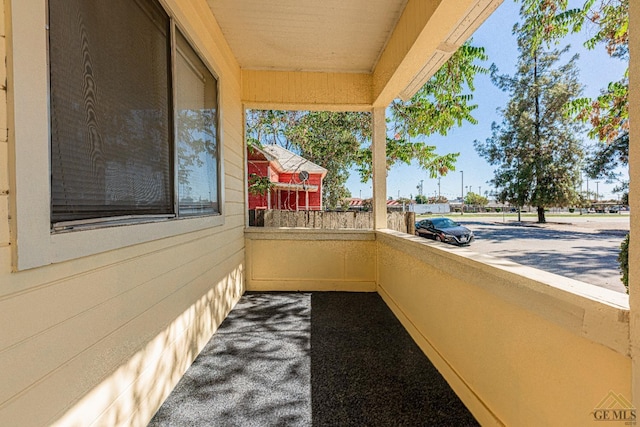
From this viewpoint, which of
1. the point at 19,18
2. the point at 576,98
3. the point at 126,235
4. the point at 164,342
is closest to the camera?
the point at 19,18

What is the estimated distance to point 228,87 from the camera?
125 inches

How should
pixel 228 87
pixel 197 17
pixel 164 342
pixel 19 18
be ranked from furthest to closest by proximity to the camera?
pixel 228 87, pixel 197 17, pixel 164 342, pixel 19 18

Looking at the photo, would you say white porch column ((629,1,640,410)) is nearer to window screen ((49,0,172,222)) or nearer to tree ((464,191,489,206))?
window screen ((49,0,172,222))

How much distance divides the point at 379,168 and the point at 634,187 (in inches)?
120

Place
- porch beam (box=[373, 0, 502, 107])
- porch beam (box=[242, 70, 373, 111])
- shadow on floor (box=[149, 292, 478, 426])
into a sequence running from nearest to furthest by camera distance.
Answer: shadow on floor (box=[149, 292, 478, 426]) < porch beam (box=[373, 0, 502, 107]) < porch beam (box=[242, 70, 373, 111])

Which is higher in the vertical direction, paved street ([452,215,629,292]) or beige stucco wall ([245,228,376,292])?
paved street ([452,215,629,292])

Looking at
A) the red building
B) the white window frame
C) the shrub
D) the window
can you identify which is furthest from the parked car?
the red building

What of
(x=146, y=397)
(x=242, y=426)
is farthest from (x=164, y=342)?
(x=242, y=426)

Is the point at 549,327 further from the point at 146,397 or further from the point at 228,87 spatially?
the point at 228,87

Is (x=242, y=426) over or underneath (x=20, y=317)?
underneath

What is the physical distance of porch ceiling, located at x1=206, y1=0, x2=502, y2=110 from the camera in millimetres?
2213

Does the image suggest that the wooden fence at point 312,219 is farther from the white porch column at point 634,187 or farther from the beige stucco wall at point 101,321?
the white porch column at point 634,187

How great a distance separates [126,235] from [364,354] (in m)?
1.80

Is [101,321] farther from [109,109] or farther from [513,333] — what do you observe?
[513,333]
